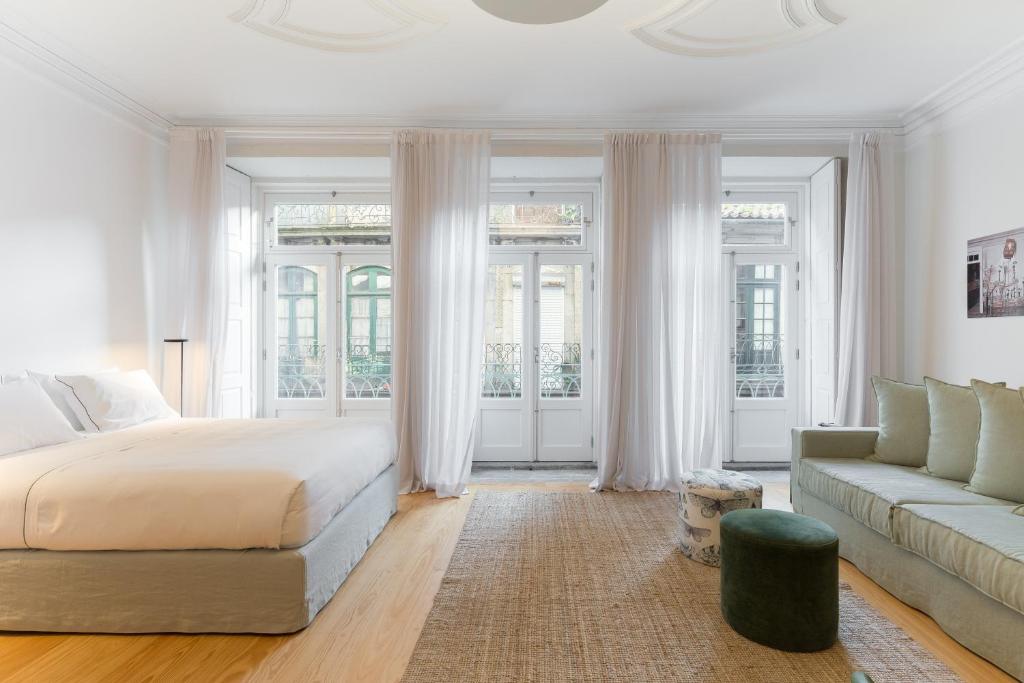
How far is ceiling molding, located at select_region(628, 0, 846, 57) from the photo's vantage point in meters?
2.83

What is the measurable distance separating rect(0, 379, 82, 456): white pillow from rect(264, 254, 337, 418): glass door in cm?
216

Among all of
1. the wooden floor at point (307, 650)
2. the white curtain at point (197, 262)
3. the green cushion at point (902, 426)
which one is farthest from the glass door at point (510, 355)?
the green cushion at point (902, 426)

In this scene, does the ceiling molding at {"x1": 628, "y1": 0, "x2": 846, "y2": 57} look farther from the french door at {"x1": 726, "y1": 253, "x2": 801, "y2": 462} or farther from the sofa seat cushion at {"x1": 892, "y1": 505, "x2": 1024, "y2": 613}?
the sofa seat cushion at {"x1": 892, "y1": 505, "x2": 1024, "y2": 613}

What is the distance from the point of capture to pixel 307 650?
2.09 meters

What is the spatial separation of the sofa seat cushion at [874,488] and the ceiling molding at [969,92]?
2397mm

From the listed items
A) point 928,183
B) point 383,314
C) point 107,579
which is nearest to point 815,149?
point 928,183

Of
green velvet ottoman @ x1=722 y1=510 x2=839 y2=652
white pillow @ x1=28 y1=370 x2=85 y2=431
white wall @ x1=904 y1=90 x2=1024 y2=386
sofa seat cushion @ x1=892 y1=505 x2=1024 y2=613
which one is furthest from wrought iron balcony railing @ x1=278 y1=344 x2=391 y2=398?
white wall @ x1=904 y1=90 x2=1024 y2=386

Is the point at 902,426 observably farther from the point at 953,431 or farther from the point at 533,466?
the point at 533,466

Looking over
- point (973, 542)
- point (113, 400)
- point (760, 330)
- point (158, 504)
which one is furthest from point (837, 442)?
point (113, 400)

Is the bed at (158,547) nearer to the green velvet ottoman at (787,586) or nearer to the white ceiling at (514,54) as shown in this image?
the green velvet ottoman at (787,586)

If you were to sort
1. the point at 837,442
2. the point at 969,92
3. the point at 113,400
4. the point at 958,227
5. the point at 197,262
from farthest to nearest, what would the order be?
the point at 197,262
the point at 958,227
the point at 969,92
the point at 837,442
the point at 113,400

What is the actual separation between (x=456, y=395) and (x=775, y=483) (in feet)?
8.65

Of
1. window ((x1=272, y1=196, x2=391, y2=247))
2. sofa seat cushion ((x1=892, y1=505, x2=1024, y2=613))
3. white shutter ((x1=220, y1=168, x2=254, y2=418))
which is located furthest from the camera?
window ((x1=272, y1=196, x2=391, y2=247))

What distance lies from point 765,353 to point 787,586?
322 cm
